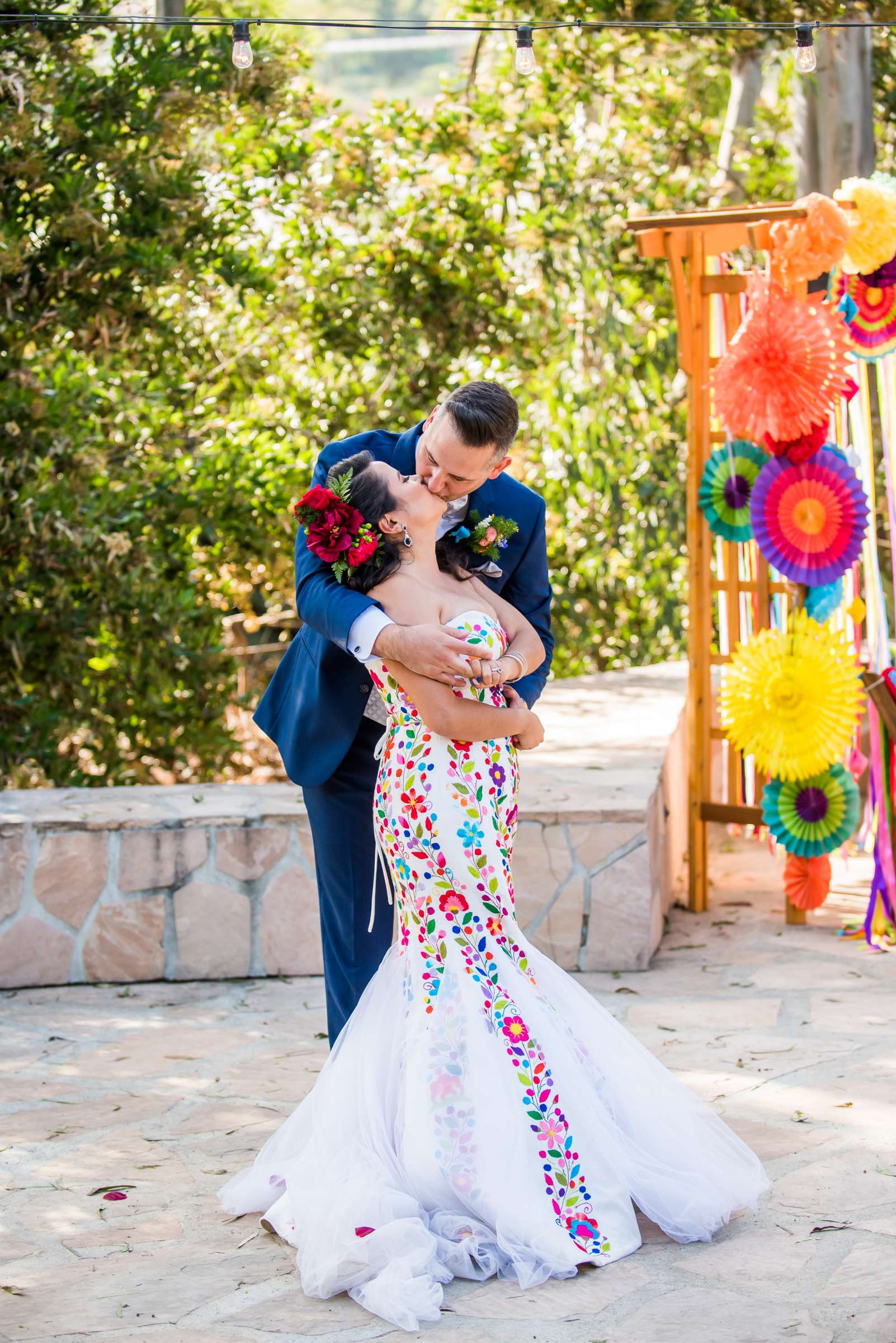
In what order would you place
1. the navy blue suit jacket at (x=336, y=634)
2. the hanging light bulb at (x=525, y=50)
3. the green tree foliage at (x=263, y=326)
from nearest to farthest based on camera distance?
the navy blue suit jacket at (x=336, y=634) → the hanging light bulb at (x=525, y=50) → the green tree foliage at (x=263, y=326)

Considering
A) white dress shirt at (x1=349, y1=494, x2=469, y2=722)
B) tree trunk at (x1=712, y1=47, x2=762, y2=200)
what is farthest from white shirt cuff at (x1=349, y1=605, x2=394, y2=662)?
tree trunk at (x1=712, y1=47, x2=762, y2=200)

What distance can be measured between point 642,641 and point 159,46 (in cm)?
411

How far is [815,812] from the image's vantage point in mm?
5020

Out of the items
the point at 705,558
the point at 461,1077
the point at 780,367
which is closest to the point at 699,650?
the point at 705,558

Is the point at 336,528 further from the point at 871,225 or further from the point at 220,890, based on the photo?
the point at 871,225

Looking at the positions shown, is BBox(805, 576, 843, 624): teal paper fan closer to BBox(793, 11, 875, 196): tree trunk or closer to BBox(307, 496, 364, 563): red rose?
BBox(307, 496, 364, 563): red rose

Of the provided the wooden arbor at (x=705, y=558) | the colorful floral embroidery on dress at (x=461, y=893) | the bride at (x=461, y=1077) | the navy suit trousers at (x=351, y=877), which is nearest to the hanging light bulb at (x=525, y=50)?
the wooden arbor at (x=705, y=558)

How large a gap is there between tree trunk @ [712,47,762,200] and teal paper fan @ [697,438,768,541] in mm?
3791

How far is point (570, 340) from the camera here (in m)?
8.09

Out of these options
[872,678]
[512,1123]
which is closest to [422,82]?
[872,678]

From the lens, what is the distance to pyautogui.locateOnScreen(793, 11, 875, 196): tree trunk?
7.14 meters

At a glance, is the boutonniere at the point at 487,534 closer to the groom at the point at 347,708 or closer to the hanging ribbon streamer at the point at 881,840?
the groom at the point at 347,708

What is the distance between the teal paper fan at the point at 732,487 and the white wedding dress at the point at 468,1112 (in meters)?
2.42

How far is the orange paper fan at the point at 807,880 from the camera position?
508 centimetres
